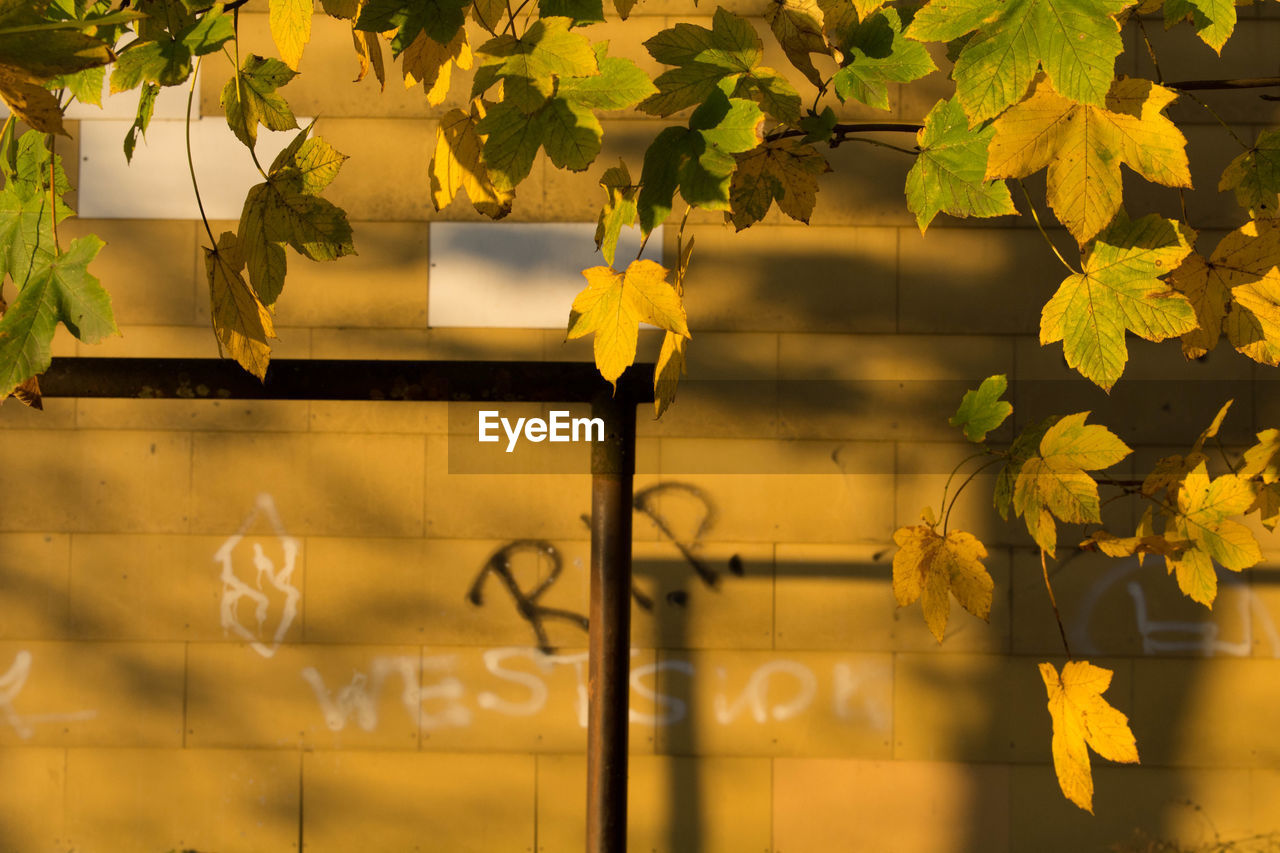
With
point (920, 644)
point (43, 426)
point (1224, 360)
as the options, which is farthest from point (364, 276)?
point (1224, 360)

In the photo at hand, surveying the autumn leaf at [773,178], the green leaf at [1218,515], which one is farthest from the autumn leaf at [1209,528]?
the autumn leaf at [773,178]

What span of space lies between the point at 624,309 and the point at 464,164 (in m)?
0.37

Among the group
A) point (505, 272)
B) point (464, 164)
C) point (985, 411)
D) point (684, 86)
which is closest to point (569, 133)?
point (684, 86)

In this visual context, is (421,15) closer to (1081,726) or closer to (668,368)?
(668,368)

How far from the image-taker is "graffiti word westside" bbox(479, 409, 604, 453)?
3.37 meters

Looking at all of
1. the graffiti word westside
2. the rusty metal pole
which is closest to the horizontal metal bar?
the rusty metal pole

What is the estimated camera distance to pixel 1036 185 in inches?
135

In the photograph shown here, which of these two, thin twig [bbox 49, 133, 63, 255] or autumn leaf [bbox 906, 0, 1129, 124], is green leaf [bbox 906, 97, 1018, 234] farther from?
thin twig [bbox 49, 133, 63, 255]

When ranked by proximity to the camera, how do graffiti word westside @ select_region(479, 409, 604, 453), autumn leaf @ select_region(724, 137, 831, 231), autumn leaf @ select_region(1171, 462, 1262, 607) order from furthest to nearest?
graffiti word westside @ select_region(479, 409, 604, 453) → autumn leaf @ select_region(1171, 462, 1262, 607) → autumn leaf @ select_region(724, 137, 831, 231)

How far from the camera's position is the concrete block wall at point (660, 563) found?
3.44 metres

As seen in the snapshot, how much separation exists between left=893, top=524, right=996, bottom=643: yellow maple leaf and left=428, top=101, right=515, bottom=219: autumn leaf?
0.82m

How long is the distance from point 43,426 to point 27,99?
9.80 ft

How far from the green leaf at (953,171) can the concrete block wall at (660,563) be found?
2.22m

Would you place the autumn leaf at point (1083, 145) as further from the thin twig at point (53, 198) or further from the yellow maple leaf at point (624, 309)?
the thin twig at point (53, 198)
